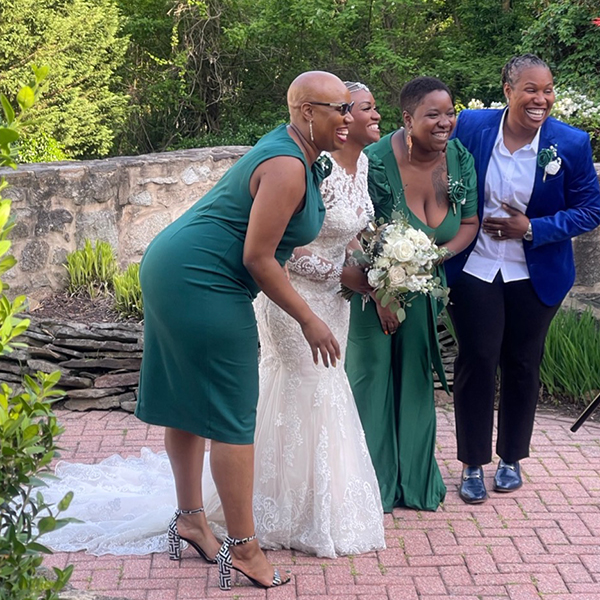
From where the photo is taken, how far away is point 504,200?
4449 mm

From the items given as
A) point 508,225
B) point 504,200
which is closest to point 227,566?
point 508,225

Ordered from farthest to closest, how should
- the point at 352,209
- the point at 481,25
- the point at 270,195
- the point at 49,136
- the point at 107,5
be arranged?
the point at 481,25
the point at 107,5
the point at 49,136
the point at 352,209
the point at 270,195

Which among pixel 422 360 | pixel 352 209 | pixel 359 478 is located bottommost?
pixel 359 478

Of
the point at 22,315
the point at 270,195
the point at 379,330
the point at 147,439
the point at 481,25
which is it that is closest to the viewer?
the point at 270,195

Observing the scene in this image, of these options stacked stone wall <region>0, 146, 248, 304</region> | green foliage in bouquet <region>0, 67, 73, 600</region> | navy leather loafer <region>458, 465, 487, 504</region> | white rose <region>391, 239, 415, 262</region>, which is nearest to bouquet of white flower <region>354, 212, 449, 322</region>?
white rose <region>391, 239, 415, 262</region>

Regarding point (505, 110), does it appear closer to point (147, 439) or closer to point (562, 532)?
point (562, 532)

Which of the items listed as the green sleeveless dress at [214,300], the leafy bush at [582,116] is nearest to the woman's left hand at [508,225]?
the green sleeveless dress at [214,300]

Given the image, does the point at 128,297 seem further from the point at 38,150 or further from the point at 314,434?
the point at 38,150

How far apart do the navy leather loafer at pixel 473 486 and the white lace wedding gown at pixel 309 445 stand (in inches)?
24.9

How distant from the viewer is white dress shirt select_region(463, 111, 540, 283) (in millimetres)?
4410

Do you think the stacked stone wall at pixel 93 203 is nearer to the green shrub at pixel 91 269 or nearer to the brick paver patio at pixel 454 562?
the green shrub at pixel 91 269

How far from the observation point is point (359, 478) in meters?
4.16

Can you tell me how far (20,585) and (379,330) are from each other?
2604mm

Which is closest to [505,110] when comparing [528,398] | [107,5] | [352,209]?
[352,209]
